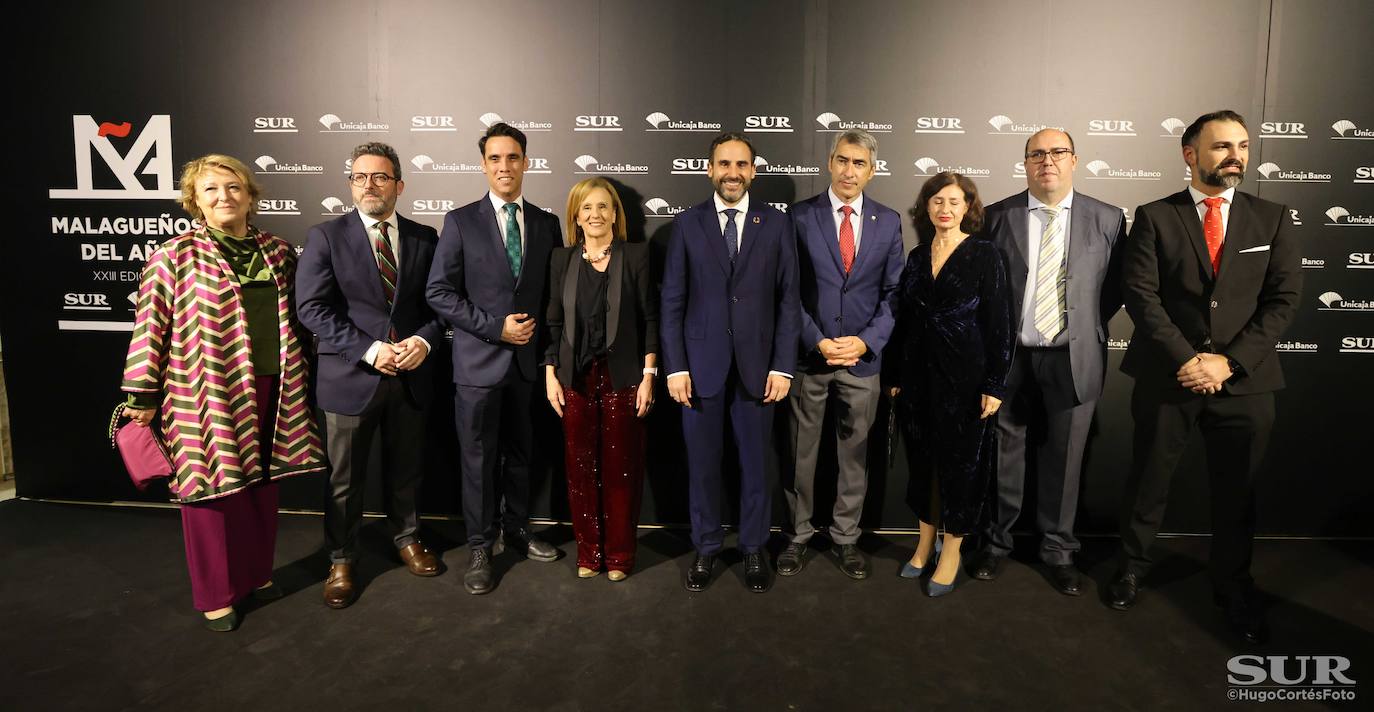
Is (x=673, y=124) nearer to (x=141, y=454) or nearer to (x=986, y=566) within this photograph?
(x=986, y=566)

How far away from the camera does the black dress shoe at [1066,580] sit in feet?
10.6

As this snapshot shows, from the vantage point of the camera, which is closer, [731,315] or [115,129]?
[731,315]

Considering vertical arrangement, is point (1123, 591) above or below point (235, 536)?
below

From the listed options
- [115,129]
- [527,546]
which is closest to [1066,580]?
[527,546]

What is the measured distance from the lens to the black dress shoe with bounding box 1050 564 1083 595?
3242 mm

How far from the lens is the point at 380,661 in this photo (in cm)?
269

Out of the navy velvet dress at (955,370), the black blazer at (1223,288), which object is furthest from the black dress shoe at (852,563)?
the black blazer at (1223,288)

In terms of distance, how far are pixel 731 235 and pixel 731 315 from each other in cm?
36

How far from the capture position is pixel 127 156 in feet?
13.6

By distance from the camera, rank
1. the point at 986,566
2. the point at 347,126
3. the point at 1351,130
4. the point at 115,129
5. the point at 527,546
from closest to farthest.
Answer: the point at 986,566 < the point at 527,546 < the point at 1351,130 < the point at 347,126 < the point at 115,129

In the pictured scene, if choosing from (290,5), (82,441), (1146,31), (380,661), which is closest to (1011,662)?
(380,661)

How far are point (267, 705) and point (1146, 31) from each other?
501 cm

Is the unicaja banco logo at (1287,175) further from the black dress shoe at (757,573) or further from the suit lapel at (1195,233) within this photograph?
the black dress shoe at (757,573)

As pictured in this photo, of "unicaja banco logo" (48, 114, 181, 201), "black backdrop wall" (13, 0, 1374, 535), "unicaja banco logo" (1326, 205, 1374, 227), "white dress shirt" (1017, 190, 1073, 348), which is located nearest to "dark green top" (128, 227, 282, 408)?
"black backdrop wall" (13, 0, 1374, 535)
